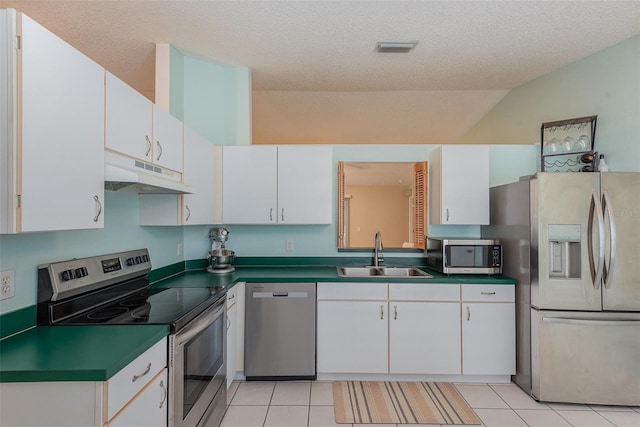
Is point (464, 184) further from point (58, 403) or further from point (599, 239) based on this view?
point (58, 403)

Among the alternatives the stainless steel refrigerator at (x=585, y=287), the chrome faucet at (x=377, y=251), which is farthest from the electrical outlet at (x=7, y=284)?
the stainless steel refrigerator at (x=585, y=287)

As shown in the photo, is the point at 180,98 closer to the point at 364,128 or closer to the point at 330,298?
the point at 330,298

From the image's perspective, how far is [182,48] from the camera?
2809mm

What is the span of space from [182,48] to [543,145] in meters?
3.37

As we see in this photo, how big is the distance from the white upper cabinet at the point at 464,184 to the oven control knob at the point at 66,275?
2.73 metres

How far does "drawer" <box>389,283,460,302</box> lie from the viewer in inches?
107

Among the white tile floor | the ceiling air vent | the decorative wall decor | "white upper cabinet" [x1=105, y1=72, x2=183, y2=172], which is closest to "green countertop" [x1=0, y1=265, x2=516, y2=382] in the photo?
"white upper cabinet" [x1=105, y1=72, x2=183, y2=172]

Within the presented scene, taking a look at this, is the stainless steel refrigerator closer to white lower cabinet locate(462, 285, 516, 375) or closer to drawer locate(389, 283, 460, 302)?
white lower cabinet locate(462, 285, 516, 375)

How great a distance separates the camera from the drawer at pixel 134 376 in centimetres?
115

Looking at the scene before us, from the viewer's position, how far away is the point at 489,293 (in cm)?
270

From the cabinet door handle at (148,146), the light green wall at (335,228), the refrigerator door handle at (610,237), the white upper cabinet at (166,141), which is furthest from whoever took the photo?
the light green wall at (335,228)

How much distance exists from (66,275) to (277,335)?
60.7 inches

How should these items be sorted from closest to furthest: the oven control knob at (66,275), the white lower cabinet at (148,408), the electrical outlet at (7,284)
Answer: the white lower cabinet at (148,408)
the electrical outlet at (7,284)
the oven control knob at (66,275)

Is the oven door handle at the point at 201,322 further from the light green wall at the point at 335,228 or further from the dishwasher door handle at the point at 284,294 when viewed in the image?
the light green wall at the point at 335,228
